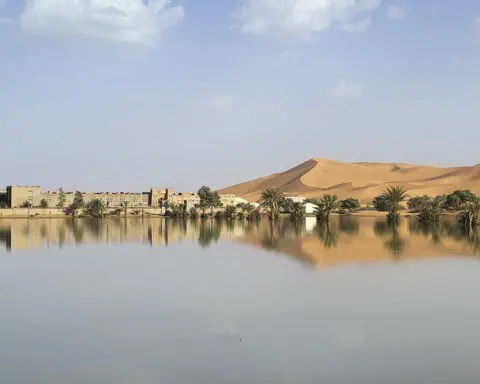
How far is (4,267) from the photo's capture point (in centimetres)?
2131

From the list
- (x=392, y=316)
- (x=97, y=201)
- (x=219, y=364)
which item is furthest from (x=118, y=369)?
(x=97, y=201)

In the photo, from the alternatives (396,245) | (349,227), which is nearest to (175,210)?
(349,227)

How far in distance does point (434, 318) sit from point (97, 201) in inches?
2582

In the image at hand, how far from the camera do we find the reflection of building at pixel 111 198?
77.5 meters

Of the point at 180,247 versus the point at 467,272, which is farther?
the point at 180,247

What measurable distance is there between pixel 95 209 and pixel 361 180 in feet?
254

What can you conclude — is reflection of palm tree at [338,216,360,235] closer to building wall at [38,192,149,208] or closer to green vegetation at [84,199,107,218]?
green vegetation at [84,199,107,218]

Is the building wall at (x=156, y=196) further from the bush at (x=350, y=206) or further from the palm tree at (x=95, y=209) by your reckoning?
the bush at (x=350, y=206)

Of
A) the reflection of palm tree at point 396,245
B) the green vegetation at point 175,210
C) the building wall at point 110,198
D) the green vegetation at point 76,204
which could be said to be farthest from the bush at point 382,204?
the reflection of palm tree at point 396,245

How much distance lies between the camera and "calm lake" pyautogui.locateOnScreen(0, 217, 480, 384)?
927cm

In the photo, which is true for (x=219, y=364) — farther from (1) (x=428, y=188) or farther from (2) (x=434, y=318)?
(1) (x=428, y=188)

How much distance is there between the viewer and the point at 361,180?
13538 cm

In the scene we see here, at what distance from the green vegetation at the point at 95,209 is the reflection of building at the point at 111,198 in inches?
180

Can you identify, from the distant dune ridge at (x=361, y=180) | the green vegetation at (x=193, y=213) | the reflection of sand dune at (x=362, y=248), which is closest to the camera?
the reflection of sand dune at (x=362, y=248)
